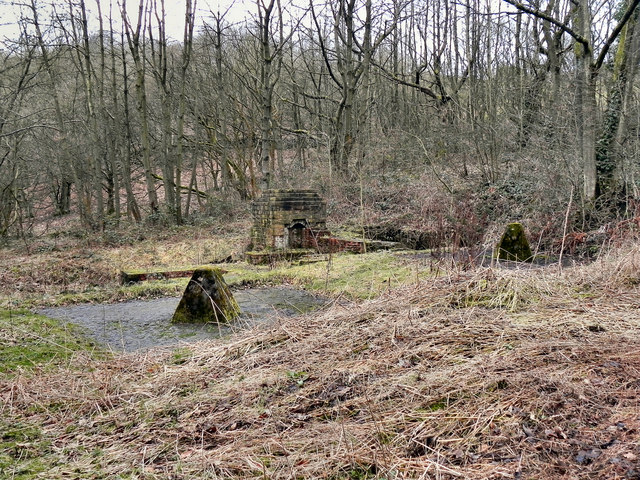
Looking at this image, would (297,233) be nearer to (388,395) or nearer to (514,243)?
(514,243)

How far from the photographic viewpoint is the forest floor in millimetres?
2510

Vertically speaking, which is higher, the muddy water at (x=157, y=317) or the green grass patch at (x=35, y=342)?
the green grass patch at (x=35, y=342)

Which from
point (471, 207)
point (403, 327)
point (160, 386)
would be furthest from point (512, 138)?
point (160, 386)

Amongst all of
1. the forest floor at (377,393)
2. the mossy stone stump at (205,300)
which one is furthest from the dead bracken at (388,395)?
the mossy stone stump at (205,300)

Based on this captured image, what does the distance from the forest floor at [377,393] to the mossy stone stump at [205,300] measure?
1.55 meters

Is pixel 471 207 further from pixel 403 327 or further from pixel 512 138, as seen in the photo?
pixel 403 327

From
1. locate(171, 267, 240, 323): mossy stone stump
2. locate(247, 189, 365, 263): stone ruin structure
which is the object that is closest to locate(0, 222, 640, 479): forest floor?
locate(171, 267, 240, 323): mossy stone stump

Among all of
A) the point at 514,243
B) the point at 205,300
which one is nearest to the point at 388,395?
the point at 205,300

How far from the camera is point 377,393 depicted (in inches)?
129

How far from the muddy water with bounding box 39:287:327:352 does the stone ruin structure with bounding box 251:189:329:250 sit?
10.5 ft

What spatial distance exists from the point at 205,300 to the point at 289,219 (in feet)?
19.0

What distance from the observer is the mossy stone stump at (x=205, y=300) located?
23.6 ft

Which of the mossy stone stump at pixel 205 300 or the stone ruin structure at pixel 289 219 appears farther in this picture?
the stone ruin structure at pixel 289 219

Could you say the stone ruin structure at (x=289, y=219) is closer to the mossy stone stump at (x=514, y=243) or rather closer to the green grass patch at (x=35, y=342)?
the mossy stone stump at (x=514, y=243)
